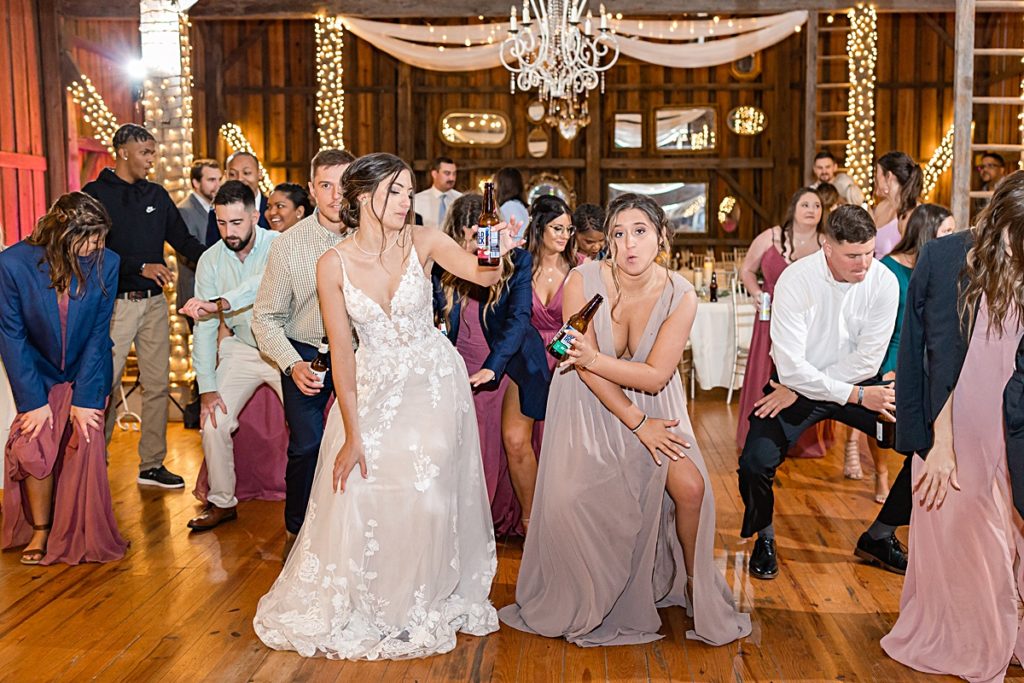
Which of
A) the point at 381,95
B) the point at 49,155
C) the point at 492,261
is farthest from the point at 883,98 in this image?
the point at 492,261

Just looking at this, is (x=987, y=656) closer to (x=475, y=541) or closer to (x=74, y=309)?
(x=475, y=541)

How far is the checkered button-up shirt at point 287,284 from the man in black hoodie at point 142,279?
1.60m

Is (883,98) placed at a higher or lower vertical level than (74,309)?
higher

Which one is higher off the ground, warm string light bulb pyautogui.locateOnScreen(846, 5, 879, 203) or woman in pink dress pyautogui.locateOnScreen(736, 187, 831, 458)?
warm string light bulb pyautogui.locateOnScreen(846, 5, 879, 203)

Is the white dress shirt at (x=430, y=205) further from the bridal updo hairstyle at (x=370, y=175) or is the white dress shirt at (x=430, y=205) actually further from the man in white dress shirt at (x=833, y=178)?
the bridal updo hairstyle at (x=370, y=175)

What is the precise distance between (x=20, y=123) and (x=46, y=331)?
18.2 ft

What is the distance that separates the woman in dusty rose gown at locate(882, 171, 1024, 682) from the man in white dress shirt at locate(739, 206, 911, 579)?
0.81m

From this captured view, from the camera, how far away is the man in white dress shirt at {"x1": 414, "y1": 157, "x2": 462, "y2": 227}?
29.7 feet

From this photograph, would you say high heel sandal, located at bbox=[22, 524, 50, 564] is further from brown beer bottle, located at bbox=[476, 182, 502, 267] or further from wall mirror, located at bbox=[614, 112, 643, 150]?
wall mirror, located at bbox=[614, 112, 643, 150]

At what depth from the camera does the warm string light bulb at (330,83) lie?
430 inches

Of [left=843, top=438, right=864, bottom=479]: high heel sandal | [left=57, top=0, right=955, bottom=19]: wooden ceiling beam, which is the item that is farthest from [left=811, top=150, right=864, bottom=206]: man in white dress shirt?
[left=57, top=0, right=955, bottom=19]: wooden ceiling beam

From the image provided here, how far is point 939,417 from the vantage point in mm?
2973

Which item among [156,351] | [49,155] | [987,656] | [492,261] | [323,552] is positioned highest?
[49,155]

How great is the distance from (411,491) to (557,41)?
17.4 feet
